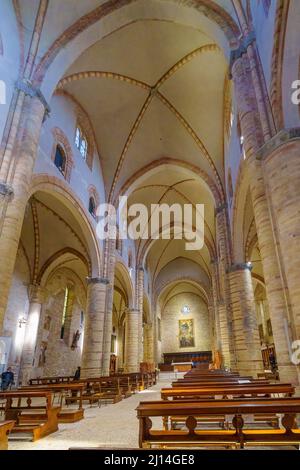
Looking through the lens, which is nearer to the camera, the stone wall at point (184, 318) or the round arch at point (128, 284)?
the round arch at point (128, 284)

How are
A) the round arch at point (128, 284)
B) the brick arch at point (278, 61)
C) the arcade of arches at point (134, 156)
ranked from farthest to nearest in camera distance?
1. the round arch at point (128, 284)
2. the arcade of arches at point (134, 156)
3. the brick arch at point (278, 61)

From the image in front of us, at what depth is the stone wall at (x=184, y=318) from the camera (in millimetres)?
37031

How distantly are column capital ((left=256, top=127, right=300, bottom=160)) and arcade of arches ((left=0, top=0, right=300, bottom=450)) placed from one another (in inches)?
1.6

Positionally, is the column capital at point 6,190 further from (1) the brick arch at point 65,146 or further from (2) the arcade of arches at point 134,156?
(1) the brick arch at point 65,146

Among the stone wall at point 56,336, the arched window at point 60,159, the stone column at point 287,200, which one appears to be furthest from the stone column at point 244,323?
the stone wall at point 56,336

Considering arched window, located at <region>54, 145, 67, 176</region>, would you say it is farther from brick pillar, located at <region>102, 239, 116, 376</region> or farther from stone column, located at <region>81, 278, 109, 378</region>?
stone column, located at <region>81, 278, 109, 378</region>

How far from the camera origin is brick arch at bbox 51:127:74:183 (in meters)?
12.3

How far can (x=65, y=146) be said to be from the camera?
1317 centimetres

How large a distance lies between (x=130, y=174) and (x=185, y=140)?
397 cm

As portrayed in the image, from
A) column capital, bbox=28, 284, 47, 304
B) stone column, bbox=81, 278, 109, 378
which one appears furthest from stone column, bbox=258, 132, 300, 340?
column capital, bbox=28, 284, 47, 304
